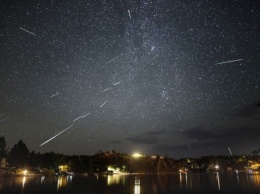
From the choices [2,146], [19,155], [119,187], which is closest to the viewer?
[119,187]

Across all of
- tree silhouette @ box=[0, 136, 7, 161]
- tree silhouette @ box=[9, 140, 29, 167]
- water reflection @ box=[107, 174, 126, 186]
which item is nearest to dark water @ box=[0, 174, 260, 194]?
water reflection @ box=[107, 174, 126, 186]

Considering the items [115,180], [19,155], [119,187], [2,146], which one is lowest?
[119,187]

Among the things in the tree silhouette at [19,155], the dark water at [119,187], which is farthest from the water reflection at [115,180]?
the tree silhouette at [19,155]

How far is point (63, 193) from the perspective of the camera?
40656 mm

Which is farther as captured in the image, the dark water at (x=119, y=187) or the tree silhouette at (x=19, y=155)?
the tree silhouette at (x=19, y=155)

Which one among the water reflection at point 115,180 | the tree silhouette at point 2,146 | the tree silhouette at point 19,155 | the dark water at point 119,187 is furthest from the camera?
the tree silhouette at point 19,155

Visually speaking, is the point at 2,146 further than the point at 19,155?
No

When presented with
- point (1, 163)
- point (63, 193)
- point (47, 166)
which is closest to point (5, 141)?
point (1, 163)

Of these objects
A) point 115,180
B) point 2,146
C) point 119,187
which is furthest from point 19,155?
point 119,187

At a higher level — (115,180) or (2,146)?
(2,146)

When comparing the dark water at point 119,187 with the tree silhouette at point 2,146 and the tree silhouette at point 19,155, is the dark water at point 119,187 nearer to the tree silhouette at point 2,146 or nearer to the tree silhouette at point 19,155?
the tree silhouette at point 2,146

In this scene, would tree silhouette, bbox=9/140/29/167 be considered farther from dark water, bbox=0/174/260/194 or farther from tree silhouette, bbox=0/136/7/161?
dark water, bbox=0/174/260/194

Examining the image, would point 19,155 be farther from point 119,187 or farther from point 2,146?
point 119,187

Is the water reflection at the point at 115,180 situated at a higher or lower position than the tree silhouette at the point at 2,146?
lower
